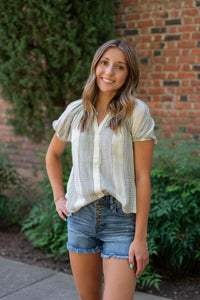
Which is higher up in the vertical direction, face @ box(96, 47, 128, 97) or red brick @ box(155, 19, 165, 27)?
red brick @ box(155, 19, 165, 27)

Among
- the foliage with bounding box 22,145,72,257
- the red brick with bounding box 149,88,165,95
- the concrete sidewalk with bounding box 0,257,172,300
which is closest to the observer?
the concrete sidewalk with bounding box 0,257,172,300

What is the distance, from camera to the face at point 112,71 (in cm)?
215

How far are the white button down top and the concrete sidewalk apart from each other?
1.62 metres

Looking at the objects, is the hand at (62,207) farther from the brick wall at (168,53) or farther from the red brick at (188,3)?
the red brick at (188,3)

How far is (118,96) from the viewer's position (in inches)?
87.3

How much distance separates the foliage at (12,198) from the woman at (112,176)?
3.16 metres

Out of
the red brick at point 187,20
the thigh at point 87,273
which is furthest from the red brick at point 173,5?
the thigh at point 87,273

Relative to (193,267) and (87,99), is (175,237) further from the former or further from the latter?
(87,99)

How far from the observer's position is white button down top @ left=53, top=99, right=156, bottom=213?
6.82 ft

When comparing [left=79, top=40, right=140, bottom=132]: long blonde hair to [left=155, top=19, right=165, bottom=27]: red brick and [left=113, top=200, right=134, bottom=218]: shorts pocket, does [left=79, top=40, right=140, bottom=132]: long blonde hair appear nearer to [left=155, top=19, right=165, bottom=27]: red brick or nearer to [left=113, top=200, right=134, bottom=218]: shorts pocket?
[left=113, top=200, right=134, bottom=218]: shorts pocket

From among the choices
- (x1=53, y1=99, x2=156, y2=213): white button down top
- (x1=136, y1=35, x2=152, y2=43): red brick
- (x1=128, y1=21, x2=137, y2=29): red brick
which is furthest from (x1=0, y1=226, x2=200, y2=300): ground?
(x1=128, y1=21, x2=137, y2=29): red brick

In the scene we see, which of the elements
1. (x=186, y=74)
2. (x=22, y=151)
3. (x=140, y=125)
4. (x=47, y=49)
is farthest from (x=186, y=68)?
(x=140, y=125)

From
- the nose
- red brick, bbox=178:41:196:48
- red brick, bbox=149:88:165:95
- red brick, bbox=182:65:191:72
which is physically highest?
red brick, bbox=178:41:196:48

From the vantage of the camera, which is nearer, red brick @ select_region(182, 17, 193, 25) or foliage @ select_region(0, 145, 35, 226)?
red brick @ select_region(182, 17, 193, 25)
